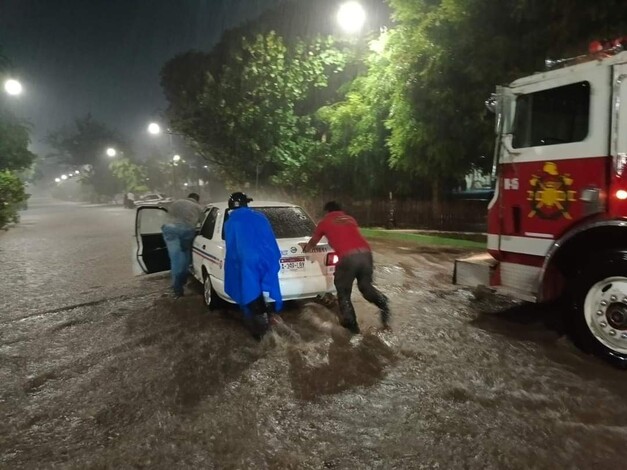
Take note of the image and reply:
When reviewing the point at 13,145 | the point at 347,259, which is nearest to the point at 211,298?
the point at 347,259

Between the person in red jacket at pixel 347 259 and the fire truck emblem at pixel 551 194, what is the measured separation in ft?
5.99

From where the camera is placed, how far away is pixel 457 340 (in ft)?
18.1

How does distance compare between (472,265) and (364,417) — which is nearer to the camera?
(364,417)

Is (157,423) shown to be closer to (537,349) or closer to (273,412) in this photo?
(273,412)

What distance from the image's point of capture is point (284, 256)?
19.8 ft

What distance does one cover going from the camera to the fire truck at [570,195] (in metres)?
4.59

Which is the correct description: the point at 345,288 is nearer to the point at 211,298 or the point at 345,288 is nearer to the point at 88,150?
the point at 211,298

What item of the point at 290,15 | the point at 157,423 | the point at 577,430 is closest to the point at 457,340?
the point at 577,430

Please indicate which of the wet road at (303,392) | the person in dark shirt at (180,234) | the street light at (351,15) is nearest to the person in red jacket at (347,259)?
the wet road at (303,392)

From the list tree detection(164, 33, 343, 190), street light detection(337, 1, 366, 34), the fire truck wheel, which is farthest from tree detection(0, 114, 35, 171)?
the fire truck wheel

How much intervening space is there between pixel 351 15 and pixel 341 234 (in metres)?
9.36

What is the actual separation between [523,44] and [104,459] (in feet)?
37.7

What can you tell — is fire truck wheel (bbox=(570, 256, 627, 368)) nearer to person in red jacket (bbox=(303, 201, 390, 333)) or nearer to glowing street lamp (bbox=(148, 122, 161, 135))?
person in red jacket (bbox=(303, 201, 390, 333))

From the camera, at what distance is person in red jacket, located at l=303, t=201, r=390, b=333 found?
18.5 ft
